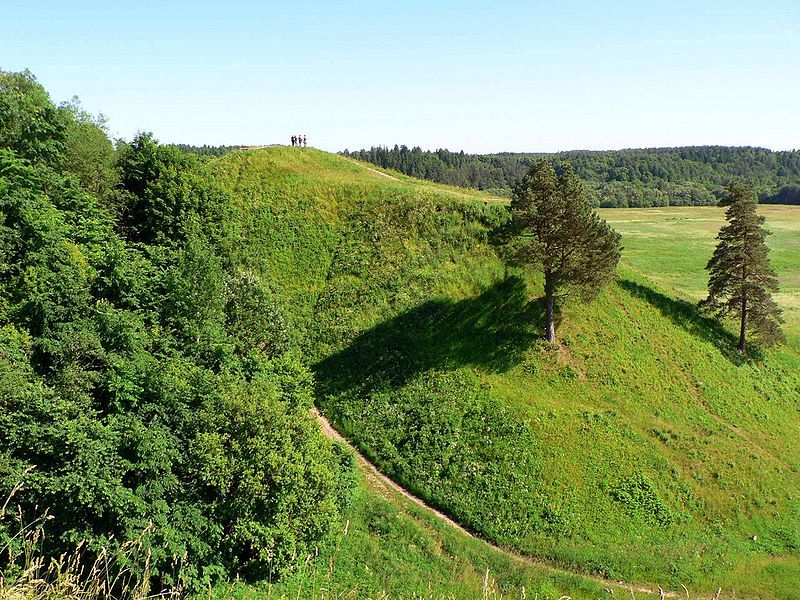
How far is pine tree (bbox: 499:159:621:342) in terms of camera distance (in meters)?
29.6

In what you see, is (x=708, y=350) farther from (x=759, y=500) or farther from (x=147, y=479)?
(x=147, y=479)

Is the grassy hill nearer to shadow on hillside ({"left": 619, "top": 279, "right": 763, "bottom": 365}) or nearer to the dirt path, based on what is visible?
shadow on hillside ({"left": 619, "top": 279, "right": 763, "bottom": 365})

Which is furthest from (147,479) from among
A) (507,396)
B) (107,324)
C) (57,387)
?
(507,396)

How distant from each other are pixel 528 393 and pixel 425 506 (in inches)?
380

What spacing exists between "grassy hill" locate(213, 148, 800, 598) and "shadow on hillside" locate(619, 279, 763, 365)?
0.65 ft

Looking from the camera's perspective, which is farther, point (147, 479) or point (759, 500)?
point (759, 500)

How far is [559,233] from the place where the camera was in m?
29.7

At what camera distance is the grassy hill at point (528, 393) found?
23906mm

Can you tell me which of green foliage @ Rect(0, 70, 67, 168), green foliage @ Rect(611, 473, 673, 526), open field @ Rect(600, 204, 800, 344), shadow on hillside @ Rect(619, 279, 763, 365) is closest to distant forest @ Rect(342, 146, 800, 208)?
open field @ Rect(600, 204, 800, 344)

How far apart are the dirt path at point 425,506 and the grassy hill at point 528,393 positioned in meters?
0.37

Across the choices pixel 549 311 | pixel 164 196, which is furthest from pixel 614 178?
pixel 164 196

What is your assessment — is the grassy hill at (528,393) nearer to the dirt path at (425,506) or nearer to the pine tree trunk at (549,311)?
the dirt path at (425,506)

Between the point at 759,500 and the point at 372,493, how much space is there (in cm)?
2058

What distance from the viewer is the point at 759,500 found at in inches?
1032
